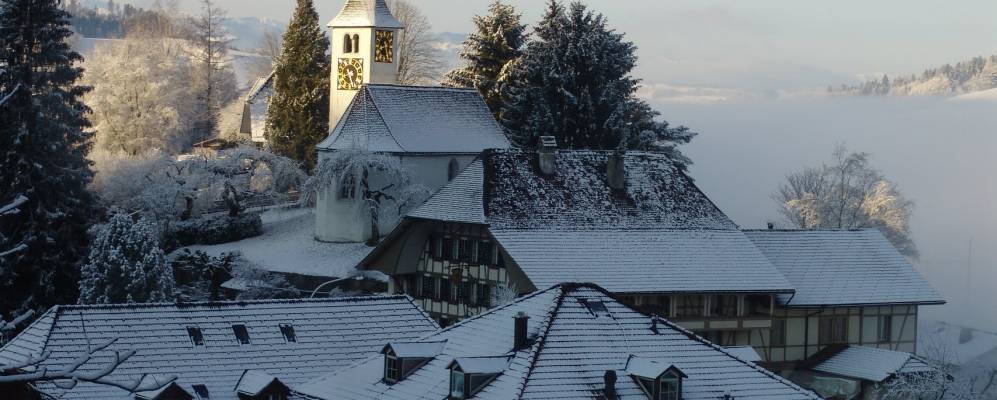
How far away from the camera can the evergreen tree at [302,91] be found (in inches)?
2975

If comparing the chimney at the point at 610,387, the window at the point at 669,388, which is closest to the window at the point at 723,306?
the window at the point at 669,388

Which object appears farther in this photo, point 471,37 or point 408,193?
point 471,37

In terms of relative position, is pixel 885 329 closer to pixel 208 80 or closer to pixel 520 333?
pixel 520 333

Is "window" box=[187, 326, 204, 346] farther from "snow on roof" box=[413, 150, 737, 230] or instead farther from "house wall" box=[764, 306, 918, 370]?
"house wall" box=[764, 306, 918, 370]

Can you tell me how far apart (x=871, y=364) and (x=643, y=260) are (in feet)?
23.2

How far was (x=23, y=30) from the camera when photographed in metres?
49.0

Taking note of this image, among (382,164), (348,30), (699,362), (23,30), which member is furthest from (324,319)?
(348,30)

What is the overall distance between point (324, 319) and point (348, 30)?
3465 centimetres

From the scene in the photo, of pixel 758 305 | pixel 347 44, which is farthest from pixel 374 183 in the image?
pixel 758 305

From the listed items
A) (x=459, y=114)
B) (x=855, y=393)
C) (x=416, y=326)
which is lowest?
(x=855, y=393)

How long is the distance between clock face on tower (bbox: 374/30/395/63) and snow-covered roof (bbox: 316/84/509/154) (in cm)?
611

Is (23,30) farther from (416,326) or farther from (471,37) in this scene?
(471,37)

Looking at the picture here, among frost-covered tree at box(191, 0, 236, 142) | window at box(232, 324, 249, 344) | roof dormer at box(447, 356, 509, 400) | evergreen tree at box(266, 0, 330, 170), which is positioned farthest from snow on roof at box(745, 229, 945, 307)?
frost-covered tree at box(191, 0, 236, 142)

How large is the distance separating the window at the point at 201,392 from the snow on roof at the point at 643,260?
504 inches
